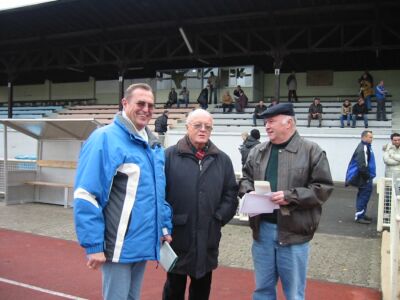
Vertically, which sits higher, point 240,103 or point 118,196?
point 240,103

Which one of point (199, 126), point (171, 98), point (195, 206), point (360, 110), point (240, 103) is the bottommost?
point (195, 206)

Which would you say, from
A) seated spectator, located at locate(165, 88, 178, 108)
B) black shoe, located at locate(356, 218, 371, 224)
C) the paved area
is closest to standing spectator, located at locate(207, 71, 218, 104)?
seated spectator, located at locate(165, 88, 178, 108)

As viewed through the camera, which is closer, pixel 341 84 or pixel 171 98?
pixel 341 84

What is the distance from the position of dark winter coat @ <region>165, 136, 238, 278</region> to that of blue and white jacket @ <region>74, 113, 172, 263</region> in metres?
0.42

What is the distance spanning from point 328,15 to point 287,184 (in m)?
16.2

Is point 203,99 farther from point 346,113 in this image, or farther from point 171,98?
point 346,113

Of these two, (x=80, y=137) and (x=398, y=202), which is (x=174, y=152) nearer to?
(x=398, y=202)

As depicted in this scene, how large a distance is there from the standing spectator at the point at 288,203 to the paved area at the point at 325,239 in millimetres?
2284

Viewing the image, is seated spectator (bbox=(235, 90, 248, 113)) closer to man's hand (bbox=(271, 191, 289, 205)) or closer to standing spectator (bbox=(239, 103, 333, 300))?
standing spectator (bbox=(239, 103, 333, 300))

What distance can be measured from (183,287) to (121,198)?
1.15 meters

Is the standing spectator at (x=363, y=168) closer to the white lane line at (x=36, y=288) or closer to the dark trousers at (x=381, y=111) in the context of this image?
the white lane line at (x=36, y=288)

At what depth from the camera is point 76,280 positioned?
511 cm

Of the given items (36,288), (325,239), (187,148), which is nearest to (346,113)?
(325,239)

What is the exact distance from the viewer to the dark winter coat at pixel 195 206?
3.25 m
